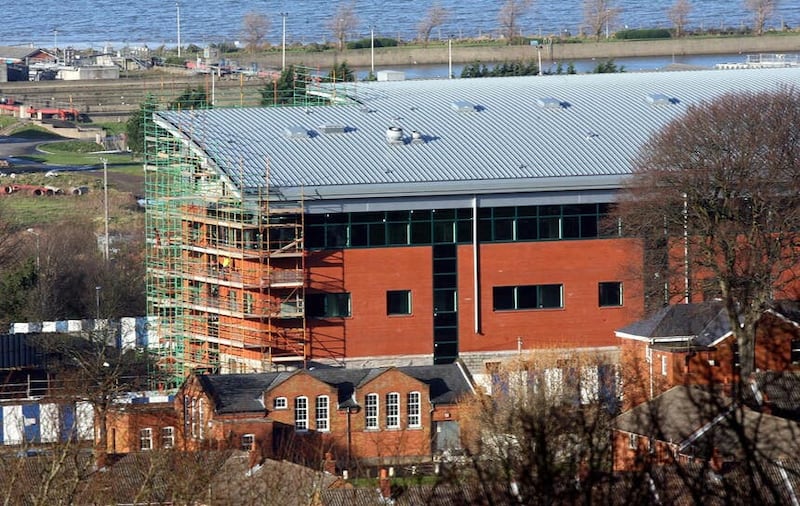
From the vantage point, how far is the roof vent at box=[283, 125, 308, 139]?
61.8 m

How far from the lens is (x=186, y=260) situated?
61312mm

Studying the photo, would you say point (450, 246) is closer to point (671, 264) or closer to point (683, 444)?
point (671, 264)

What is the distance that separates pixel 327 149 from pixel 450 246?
494 centimetres

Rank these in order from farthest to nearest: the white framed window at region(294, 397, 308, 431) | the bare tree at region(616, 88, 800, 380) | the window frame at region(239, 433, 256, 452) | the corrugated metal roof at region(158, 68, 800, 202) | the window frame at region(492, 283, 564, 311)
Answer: the window frame at region(492, 283, 564, 311) < the corrugated metal roof at region(158, 68, 800, 202) < the bare tree at region(616, 88, 800, 380) < the white framed window at region(294, 397, 308, 431) < the window frame at region(239, 433, 256, 452)

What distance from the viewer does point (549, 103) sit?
65812 mm

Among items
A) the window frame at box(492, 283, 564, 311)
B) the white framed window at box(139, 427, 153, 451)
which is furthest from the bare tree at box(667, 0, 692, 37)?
the white framed window at box(139, 427, 153, 451)

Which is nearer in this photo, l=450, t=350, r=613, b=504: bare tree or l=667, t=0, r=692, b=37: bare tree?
l=450, t=350, r=613, b=504: bare tree

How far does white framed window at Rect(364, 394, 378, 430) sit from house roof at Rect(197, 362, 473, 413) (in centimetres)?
36

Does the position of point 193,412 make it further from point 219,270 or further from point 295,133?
point 295,133

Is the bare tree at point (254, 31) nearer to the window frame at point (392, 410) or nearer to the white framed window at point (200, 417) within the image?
the window frame at point (392, 410)

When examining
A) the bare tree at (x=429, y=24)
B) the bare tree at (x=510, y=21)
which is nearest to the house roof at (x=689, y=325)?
the bare tree at (x=510, y=21)

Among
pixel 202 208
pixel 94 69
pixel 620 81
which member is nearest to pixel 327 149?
pixel 202 208

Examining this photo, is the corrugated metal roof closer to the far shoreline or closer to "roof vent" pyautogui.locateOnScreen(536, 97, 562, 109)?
"roof vent" pyautogui.locateOnScreen(536, 97, 562, 109)

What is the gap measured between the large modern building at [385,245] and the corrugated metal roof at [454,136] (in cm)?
9
